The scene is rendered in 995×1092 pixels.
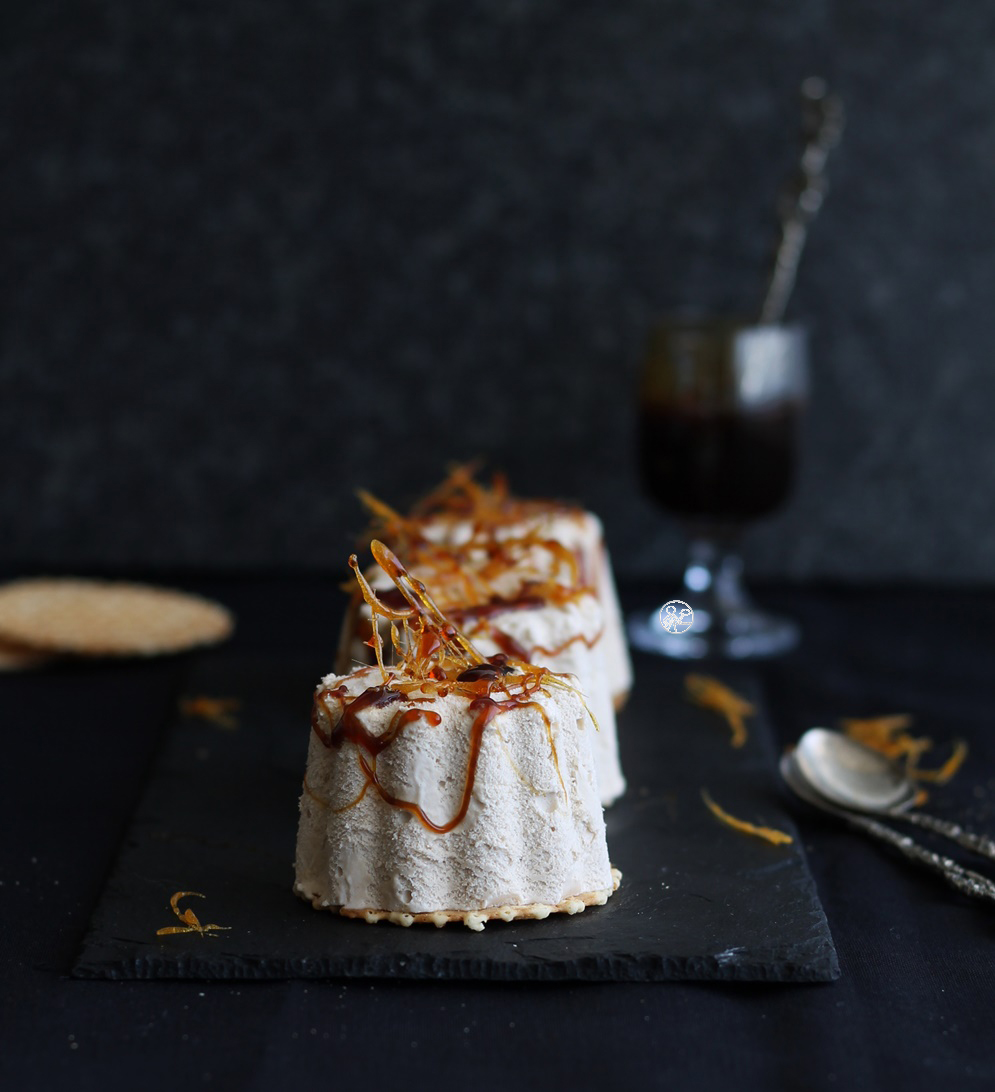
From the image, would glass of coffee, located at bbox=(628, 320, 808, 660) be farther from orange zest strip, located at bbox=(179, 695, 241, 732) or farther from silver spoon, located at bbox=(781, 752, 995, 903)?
orange zest strip, located at bbox=(179, 695, 241, 732)

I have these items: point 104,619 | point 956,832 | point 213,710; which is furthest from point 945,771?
point 104,619

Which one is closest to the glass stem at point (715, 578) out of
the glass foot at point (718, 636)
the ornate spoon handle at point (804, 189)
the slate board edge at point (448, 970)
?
the glass foot at point (718, 636)

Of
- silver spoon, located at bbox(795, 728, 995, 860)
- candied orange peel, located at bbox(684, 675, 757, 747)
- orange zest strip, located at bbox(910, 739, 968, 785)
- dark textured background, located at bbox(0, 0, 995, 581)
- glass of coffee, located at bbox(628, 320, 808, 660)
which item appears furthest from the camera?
dark textured background, located at bbox(0, 0, 995, 581)

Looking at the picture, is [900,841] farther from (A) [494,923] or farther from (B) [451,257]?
(B) [451,257]

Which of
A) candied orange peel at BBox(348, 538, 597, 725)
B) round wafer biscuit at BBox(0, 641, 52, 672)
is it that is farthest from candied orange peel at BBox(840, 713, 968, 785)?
round wafer biscuit at BBox(0, 641, 52, 672)

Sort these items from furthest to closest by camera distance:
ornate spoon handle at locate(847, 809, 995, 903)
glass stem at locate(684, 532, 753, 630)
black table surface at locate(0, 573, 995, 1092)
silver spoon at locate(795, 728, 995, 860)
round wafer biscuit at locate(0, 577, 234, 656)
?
glass stem at locate(684, 532, 753, 630), round wafer biscuit at locate(0, 577, 234, 656), silver spoon at locate(795, 728, 995, 860), ornate spoon handle at locate(847, 809, 995, 903), black table surface at locate(0, 573, 995, 1092)

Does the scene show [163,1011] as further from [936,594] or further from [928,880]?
[936,594]

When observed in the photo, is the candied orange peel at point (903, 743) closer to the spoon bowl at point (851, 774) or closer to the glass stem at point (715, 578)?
the spoon bowl at point (851, 774)

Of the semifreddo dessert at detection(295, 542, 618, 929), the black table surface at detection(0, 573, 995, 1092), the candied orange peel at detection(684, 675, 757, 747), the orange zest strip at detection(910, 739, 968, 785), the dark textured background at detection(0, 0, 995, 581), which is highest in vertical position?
the dark textured background at detection(0, 0, 995, 581)
